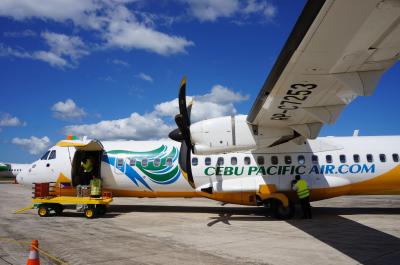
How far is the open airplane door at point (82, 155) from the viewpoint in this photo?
14.9 metres

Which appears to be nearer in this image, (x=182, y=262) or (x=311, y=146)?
(x=182, y=262)

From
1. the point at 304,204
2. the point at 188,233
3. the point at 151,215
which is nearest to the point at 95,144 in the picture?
the point at 151,215

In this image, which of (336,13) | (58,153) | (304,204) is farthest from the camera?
(58,153)

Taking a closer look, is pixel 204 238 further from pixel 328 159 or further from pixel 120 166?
pixel 328 159

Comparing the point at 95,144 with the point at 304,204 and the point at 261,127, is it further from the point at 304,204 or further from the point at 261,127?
the point at 304,204

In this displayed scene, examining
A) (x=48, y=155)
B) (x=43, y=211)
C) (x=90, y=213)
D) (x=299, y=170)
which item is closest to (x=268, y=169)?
(x=299, y=170)

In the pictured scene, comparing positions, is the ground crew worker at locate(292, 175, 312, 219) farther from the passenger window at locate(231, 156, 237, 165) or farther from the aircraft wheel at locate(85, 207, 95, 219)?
the aircraft wheel at locate(85, 207, 95, 219)

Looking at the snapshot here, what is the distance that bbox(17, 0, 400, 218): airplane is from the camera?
9109 millimetres

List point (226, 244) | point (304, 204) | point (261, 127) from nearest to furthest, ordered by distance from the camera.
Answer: point (226, 244) < point (261, 127) < point (304, 204)

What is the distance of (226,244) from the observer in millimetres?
8820

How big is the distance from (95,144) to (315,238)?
9.68m

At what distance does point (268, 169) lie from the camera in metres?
13.9

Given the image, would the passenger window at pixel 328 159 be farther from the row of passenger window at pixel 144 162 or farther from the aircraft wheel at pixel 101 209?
the aircraft wheel at pixel 101 209

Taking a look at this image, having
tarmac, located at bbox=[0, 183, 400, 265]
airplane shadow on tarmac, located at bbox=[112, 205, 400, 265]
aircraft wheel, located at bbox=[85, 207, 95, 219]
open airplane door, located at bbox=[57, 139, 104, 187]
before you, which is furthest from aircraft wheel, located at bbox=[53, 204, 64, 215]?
airplane shadow on tarmac, located at bbox=[112, 205, 400, 265]
